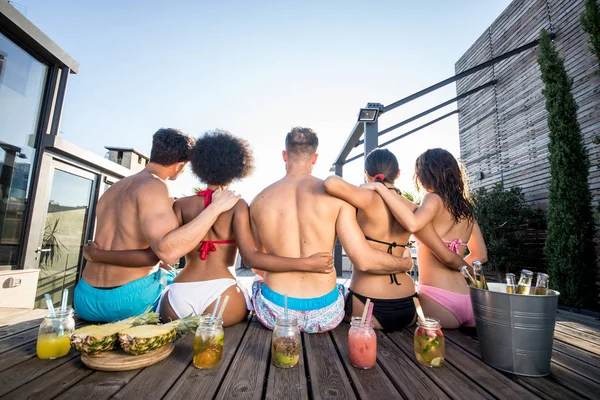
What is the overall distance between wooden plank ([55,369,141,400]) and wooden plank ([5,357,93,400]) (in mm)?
27

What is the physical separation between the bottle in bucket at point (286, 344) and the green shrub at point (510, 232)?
215 inches

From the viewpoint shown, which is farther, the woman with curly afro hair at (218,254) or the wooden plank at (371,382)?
the woman with curly afro hair at (218,254)

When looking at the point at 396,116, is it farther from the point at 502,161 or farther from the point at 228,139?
the point at 228,139

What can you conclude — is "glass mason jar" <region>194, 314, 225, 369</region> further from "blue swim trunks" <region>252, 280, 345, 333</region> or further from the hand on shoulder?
the hand on shoulder

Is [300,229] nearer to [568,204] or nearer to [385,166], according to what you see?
[385,166]

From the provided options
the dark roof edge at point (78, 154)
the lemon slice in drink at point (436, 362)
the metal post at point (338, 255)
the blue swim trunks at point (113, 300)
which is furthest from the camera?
the metal post at point (338, 255)

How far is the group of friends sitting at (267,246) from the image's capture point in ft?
5.91

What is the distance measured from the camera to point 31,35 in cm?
323

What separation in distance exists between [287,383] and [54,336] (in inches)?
47.0

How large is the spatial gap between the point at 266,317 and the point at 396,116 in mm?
5974

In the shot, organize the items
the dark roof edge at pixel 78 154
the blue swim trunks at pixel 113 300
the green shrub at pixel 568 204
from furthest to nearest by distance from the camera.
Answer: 1. the green shrub at pixel 568 204
2. the dark roof edge at pixel 78 154
3. the blue swim trunks at pixel 113 300

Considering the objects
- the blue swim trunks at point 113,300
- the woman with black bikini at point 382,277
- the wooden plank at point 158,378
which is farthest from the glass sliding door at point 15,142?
the woman with black bikini at point 382,277

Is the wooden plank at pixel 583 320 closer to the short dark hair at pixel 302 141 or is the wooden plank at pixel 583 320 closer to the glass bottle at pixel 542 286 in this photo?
the glass bottle at pixel 542 286

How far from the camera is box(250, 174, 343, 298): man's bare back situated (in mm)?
1841
